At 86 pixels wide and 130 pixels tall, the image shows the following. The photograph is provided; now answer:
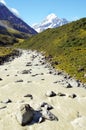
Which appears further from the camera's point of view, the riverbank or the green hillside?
the green hillside

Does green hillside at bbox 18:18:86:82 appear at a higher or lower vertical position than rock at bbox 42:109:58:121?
higher

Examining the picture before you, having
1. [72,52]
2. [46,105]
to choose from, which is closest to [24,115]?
[46,105]

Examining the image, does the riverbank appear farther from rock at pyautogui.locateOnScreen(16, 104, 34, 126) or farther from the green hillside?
the green hillside

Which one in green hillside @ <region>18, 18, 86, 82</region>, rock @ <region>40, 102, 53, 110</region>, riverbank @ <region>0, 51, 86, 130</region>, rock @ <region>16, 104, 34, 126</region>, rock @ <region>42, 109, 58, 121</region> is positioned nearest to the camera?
rock @ <region>16, 104, 34, 126</region>

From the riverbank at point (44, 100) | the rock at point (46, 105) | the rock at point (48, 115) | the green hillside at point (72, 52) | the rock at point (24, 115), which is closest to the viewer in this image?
the rock at point (24, 115)

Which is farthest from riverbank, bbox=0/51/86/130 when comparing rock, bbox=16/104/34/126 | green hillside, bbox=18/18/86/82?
green hillside, bbox=18/18/86/82

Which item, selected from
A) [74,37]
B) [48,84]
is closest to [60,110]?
[48,84]

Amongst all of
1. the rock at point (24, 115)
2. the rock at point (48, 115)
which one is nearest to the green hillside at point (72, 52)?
the rock at point (48, 115)

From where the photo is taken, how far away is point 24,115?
88.1 ft

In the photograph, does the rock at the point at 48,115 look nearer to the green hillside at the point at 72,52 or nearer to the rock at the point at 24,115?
the rock at the point at 24,115

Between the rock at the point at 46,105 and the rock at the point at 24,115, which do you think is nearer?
the rock at the point at 24,115

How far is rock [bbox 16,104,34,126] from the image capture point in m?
26.8

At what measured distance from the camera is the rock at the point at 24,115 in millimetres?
26828

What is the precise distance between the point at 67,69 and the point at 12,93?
83.3 feet
